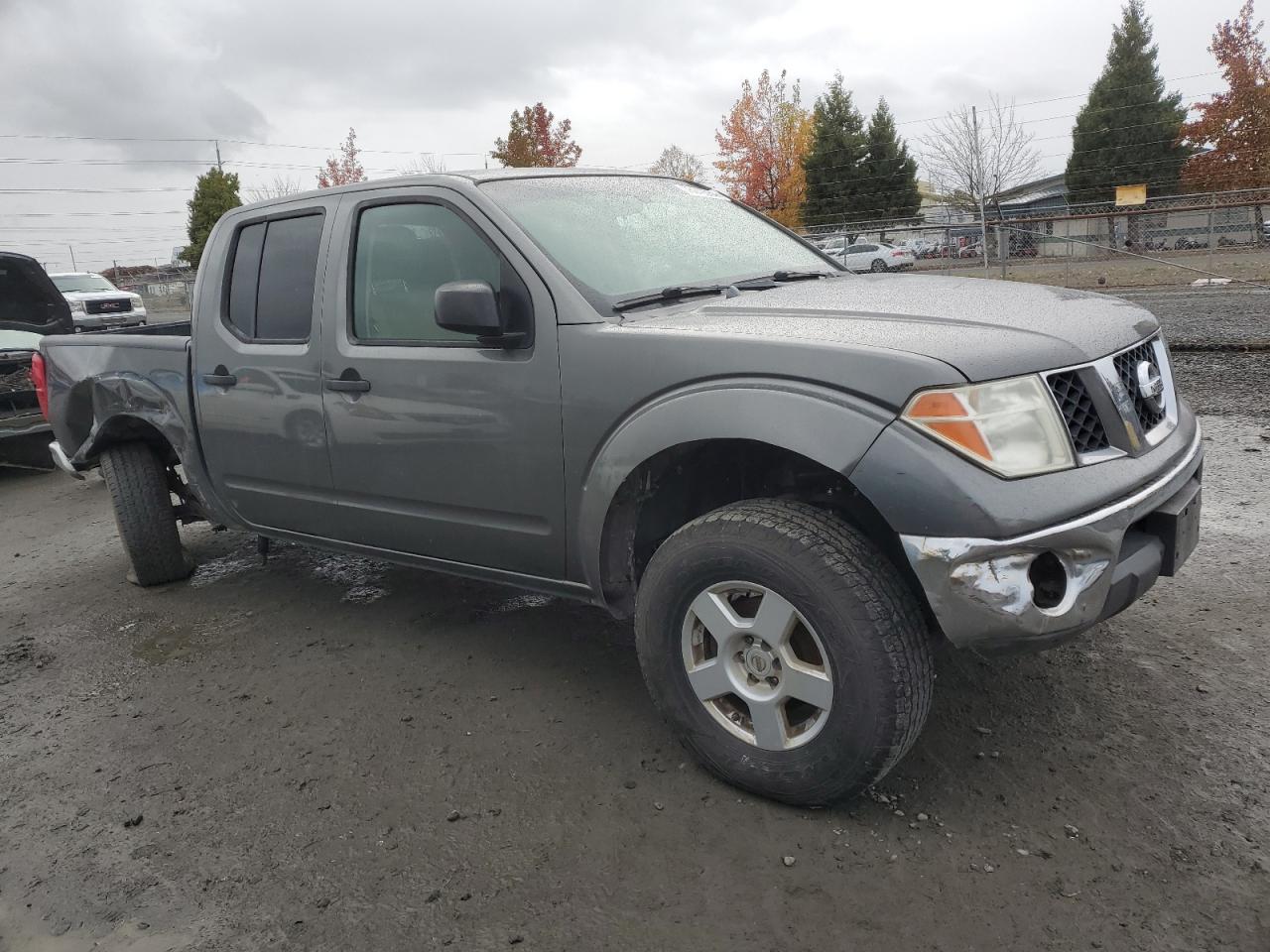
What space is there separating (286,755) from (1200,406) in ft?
21.8

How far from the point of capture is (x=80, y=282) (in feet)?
82.3

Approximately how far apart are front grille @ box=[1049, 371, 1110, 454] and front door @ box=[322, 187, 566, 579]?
142 cm

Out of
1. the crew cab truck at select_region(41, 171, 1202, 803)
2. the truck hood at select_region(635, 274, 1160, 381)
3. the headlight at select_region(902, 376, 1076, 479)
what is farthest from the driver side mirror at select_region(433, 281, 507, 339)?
the headlight at select_region(902, 376, 1076, 479)

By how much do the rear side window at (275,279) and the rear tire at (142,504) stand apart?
3.76 feet

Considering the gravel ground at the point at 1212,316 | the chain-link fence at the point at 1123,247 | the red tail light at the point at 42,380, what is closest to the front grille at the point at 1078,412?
the red tail light at the point at 42,380

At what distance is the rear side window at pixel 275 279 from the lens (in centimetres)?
377

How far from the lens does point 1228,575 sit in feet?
13.1

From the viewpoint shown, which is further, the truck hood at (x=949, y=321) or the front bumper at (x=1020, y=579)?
the truck hood at (x=949, y=321)

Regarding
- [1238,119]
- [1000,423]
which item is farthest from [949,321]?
[1238,119]

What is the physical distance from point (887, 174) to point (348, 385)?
1701 inches

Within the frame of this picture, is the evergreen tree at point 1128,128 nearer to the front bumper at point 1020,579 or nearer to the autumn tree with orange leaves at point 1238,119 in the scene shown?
the autumn tree with orange leaves at point 1238,119

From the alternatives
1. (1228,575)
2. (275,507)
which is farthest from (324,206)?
(1228,575)

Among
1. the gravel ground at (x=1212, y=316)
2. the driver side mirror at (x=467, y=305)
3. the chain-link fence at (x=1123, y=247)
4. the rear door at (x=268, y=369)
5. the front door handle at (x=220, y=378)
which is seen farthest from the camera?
the chain-link fence at (x=1123, y=247)

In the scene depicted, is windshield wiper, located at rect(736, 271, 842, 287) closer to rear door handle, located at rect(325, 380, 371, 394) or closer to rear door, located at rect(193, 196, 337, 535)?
rear door handle, located at rect(325, 380, 371, 394)
